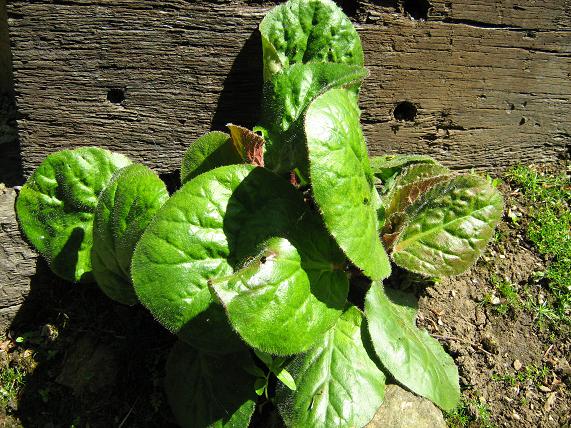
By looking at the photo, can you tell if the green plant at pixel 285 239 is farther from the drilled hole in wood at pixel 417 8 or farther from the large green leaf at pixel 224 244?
the drilled hole in wood at pixel 417 8

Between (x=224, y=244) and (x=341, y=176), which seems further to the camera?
(x=224, y=244)

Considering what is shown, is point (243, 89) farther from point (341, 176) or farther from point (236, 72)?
point (341, 176)

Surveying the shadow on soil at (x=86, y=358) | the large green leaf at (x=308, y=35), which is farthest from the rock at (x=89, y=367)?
the large green leaf at (x=308, y=35)

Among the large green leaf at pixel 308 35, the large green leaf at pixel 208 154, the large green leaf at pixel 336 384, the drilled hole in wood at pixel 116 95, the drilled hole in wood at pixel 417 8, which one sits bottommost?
the large green leaf at pixel 336 384

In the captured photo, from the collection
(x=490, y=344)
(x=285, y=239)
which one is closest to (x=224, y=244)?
(x=285, y=239)

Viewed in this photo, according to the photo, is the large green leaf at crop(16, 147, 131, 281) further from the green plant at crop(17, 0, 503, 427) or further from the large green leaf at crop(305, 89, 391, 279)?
the large green leaf at crop(305, 89, 391, 279)

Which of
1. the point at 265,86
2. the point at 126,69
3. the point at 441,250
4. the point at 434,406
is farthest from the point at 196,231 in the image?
the point at 434,406

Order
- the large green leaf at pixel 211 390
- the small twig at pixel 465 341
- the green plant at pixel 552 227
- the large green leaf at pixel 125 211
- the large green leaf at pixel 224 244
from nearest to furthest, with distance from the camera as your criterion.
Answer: the large green leaf at pixel 224 244
the large green leaf at pixel 125 211
the large green leaf at pixel 211 390
the small twig at pixel 465 341
the green plant at pixel 552 227
